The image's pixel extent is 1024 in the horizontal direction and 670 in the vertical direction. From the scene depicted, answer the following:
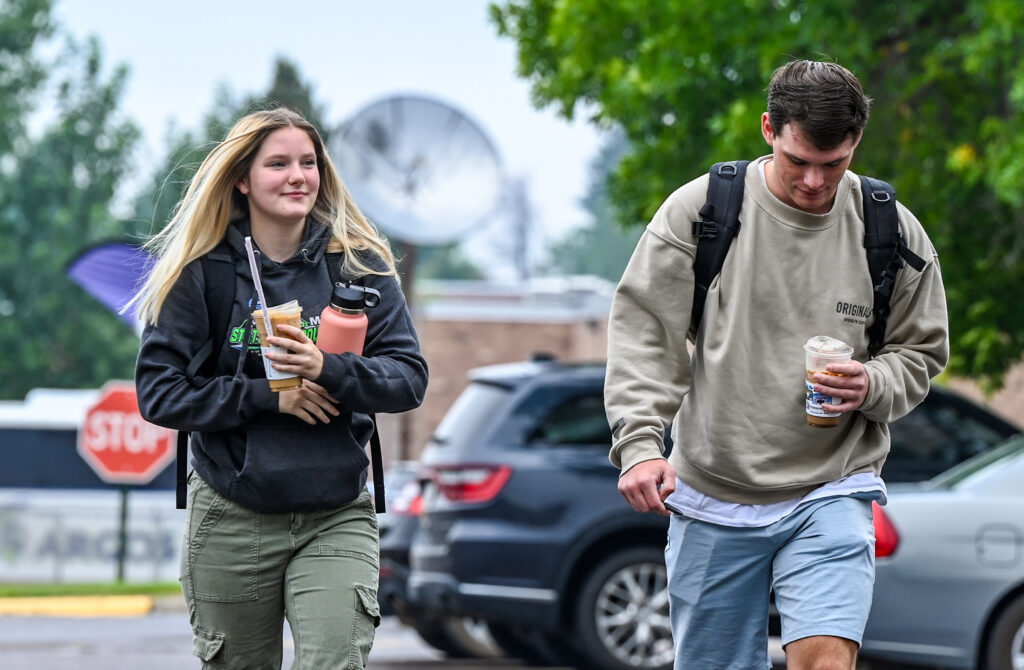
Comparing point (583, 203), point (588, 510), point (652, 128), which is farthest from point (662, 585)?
point (583, 203)

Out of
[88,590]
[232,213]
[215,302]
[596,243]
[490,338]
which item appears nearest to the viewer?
[215,302]

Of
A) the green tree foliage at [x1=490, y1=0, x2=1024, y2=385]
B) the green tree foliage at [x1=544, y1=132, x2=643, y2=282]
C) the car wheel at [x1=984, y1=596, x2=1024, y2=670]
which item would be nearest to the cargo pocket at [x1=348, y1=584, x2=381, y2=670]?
the car wheel at [x1=984, y1=596, x2=1024, y2=670]

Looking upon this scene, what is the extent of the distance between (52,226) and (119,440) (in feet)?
106

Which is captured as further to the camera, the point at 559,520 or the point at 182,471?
the point at 559,520

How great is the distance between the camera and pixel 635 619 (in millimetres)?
8727

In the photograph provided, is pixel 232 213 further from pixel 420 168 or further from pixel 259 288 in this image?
pixel 420 168

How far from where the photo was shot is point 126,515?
20547 mm

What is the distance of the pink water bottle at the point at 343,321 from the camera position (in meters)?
3.83

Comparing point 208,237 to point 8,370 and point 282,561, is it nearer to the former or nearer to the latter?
point 282,561

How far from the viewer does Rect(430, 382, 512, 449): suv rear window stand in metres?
9.09

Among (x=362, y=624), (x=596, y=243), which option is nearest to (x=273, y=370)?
(x=362, y=624)

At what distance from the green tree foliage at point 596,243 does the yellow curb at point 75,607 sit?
88.4 m

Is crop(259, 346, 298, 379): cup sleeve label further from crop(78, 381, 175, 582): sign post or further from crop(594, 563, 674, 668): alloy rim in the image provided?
crop(78, 381, 175, 582): sign post

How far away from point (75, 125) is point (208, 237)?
4823 centimetres
